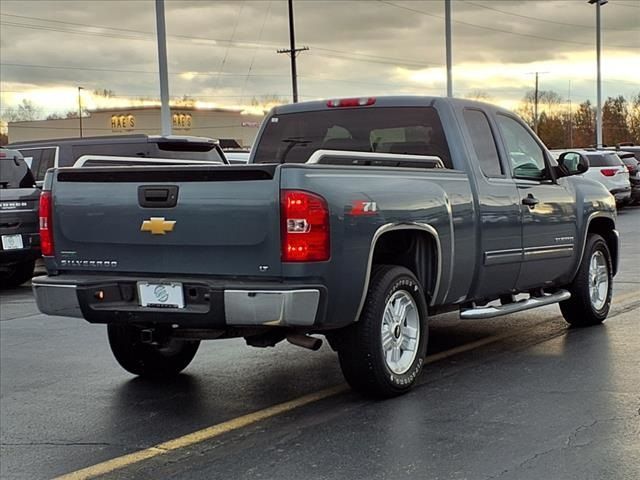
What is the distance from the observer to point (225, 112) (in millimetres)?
93938

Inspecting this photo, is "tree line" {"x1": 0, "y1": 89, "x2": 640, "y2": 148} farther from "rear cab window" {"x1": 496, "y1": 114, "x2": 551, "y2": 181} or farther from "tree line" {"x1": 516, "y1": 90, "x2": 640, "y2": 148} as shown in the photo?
"rear cab window" {"x1": 496, "y1": 114, "x2": 551, "y2": 181}

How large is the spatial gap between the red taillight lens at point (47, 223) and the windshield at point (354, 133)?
2208 mm

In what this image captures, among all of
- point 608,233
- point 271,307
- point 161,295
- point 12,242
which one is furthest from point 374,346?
point 12,242

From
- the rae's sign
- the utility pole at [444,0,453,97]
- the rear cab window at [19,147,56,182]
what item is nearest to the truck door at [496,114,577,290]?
the rear cab window at [19,147,56,182]

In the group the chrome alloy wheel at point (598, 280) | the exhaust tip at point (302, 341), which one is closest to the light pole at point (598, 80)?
the chrome alloy wheel at point (598, 280)

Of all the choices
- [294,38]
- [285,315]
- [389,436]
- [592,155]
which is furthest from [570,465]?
[294,38]

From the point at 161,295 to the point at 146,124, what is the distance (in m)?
85.4

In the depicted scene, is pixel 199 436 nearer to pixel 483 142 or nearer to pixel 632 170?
pixel 483 142

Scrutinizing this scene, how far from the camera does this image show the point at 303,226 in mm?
5188

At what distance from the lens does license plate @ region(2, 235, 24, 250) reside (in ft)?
40.3

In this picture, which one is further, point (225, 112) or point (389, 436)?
point (225, 112)

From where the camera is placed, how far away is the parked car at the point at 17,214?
12.4 m

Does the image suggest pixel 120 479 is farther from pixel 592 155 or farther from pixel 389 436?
pixel 592 155

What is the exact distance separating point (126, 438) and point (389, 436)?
155 centimetres
